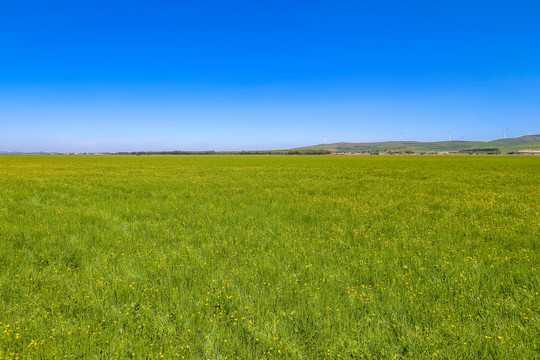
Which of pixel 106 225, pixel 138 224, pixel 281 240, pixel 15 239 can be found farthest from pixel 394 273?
pixel 15 239

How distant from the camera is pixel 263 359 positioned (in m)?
3.09

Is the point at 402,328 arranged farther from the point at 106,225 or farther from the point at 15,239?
the point at 15,239

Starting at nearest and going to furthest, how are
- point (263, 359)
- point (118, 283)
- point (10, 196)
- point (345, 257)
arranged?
point (263, 359) → point (118, 283) → point (345, 257) → point (10, 196)

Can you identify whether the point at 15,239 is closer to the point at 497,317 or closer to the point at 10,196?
the point at 10,196

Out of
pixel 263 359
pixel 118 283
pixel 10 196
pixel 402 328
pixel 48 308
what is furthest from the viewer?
pixel 10 196

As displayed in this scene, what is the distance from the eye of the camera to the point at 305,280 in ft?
16.2

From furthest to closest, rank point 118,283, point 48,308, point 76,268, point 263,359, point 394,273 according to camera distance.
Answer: point 76,268
point 394,273
point 118,283
point 48,308
point 263,359

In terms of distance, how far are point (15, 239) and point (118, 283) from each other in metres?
4.70

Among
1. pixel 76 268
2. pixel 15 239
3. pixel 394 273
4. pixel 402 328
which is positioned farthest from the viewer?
pixel 15 239

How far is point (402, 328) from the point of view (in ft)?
11.6

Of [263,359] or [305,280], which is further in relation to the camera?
[305,280]

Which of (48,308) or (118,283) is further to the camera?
(118,283)

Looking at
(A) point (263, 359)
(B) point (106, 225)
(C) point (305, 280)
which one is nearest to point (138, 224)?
(B) point (106, 225)

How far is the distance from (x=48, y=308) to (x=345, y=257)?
226 inches
